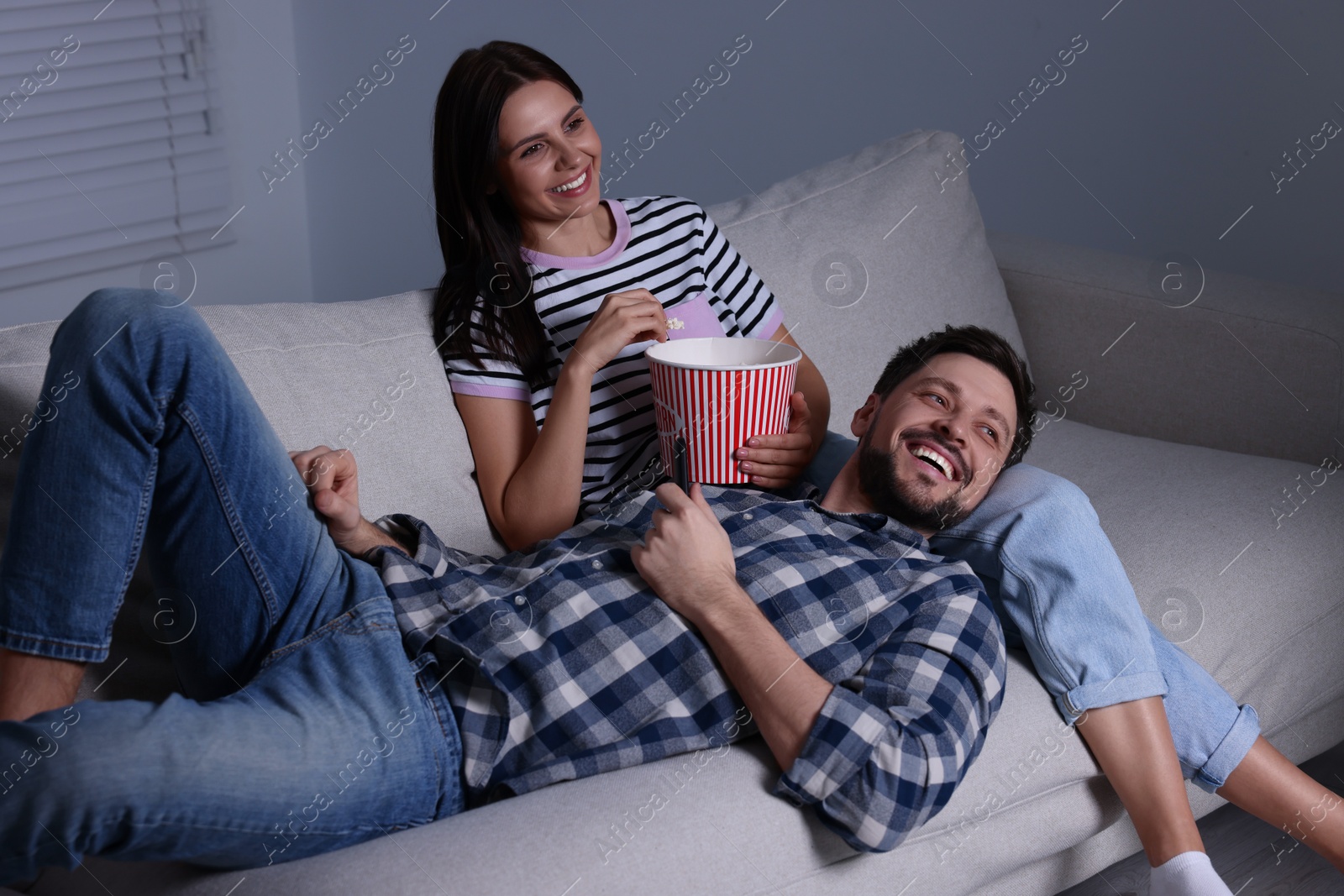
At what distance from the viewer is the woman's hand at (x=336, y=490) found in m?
1.29

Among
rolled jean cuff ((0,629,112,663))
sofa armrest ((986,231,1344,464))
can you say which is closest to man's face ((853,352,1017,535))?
sofa armrest ((986,231,1344,464))

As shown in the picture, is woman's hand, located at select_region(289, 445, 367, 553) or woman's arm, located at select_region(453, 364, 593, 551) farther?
woman's arm, located at select_region(453, 364, 593, 551)

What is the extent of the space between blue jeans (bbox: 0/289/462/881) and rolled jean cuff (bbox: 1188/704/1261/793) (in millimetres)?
867

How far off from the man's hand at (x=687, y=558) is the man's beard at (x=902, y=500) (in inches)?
9.3

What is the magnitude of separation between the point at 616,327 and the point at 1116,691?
0.74m

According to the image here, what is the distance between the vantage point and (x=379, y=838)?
104cm

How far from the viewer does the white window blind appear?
281cm

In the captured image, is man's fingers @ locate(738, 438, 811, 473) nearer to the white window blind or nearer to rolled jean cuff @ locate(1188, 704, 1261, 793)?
rolled jean cuff @ locate(1188, 704, 1261, 793)

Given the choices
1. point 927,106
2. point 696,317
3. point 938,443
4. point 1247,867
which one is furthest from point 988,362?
point 927,106

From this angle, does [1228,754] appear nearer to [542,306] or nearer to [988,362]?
[988,362]

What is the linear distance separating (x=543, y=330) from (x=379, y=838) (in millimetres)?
797

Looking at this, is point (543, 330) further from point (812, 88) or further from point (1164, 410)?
point (812, 88)

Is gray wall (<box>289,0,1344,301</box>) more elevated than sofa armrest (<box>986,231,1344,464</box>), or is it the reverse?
gray wall (<box>289,0,1344,301</box>)

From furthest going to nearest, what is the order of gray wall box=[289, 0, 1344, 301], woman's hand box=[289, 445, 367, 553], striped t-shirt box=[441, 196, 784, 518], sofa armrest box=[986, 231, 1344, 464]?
gray wall box=[289, 0, 1344, 301] < sofa armrest box=[986, 231, 1344, 464] < striped t-shirt box=[441, 196, 784, 518] < woman's hand box=[289, 445, 367, 553]
